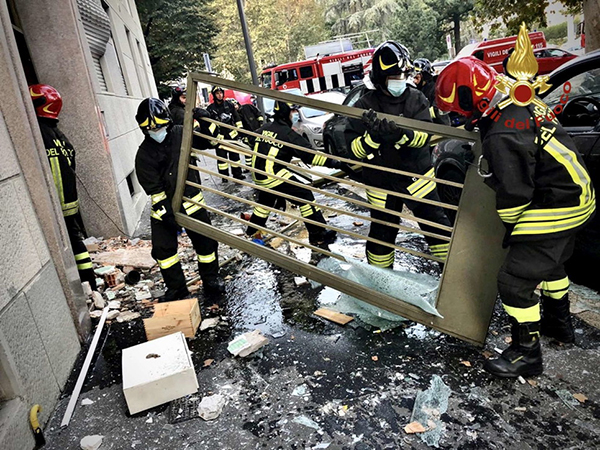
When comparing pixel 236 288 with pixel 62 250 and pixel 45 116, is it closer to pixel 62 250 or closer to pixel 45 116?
pixel 62 250

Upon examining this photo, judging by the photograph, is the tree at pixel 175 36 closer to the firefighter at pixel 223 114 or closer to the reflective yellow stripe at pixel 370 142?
the firefighter at pixel 223 114

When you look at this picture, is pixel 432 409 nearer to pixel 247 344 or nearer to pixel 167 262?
pixel 247 344

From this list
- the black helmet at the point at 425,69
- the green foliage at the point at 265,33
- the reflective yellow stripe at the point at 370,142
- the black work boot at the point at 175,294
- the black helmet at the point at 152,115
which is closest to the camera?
the reflective yellow stripe at the point at 370,142

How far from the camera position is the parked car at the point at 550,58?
14.2 metres

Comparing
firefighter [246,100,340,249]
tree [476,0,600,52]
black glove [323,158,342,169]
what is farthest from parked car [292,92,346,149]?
black glove [323,158,342,169]

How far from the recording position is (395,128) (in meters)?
2.53

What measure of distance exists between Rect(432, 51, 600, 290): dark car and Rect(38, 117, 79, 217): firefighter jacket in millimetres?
3571

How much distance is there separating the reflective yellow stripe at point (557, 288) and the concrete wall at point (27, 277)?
3.00 metres

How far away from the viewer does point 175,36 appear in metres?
19.3

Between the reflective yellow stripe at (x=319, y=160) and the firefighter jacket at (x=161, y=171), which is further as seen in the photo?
the reflective yellow stripe at (x=319, y=160)

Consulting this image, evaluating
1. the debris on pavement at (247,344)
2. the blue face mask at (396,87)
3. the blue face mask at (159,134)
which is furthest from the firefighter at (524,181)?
the blue face mask at (159,134)

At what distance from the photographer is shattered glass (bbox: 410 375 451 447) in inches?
83.7

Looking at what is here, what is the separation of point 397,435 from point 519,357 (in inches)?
33.9

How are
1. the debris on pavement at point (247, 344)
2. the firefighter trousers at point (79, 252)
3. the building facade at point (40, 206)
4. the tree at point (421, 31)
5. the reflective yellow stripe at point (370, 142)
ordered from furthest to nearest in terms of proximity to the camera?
the tree at point (421, 31) → the firefighter trousers at point (79, 252) → the reflective yellow stripe at point (370, 142) → the debris on pavement at point (247, 344) → the building facade at point (40, 206)
